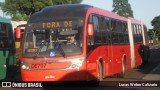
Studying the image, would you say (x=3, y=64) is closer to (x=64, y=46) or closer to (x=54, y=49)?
A: (x=54, y=49)

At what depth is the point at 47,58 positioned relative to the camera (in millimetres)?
14172

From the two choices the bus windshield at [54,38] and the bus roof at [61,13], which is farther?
the bus roof at [61,13]

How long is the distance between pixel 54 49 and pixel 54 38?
39 cm

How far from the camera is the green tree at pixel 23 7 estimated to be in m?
66.1

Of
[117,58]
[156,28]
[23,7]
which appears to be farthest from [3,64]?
[156,28]

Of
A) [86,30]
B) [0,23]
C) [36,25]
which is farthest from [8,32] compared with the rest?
[86,30]

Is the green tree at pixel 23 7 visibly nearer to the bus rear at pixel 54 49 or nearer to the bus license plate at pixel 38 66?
the bus rear at pixel 54 49

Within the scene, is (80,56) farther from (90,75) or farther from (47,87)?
(47,87)

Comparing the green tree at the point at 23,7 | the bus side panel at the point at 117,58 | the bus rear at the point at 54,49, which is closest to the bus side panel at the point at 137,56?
the bus side panel at the point at 117,58

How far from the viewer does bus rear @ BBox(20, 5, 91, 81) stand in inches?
552

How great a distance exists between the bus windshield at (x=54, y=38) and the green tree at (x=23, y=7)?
51253mm

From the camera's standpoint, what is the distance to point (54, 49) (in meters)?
14.2

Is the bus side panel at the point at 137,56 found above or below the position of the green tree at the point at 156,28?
below

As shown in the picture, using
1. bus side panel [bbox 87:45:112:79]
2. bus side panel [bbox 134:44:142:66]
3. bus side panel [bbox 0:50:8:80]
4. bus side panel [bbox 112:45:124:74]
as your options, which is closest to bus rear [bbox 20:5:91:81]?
bus side panel [bbox 87:45:112:79]
